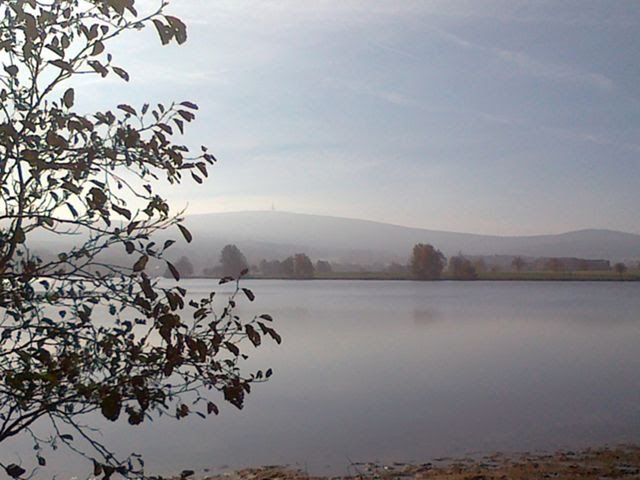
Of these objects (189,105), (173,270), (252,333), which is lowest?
(252,333)

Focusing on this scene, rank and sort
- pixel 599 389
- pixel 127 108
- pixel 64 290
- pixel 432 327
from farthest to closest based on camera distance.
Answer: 1. pixel 432 327
2. pixel 599 389
3. pixel 64 290
4. pixel 127 108

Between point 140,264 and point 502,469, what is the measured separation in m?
5.96

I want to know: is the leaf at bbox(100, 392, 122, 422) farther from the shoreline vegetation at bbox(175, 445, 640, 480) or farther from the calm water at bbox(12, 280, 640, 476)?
the calm water at bbox(12, 280, 640, 476)

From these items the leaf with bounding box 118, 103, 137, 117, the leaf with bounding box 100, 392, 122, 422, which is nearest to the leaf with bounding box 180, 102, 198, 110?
the leaf with bounding box 118, 103, 137, 117

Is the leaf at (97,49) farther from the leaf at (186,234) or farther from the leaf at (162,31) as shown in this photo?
the leaf at (186,234)

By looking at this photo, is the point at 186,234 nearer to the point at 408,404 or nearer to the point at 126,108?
the point at 126,108

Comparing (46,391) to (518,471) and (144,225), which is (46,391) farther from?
(518,471)

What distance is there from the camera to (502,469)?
701 cm

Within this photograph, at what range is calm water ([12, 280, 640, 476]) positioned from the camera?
816 centimetres

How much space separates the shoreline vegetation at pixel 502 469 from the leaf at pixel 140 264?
191 inches

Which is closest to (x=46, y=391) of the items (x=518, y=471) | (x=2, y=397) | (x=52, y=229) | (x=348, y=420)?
(x=2, y=397)

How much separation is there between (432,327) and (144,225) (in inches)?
885

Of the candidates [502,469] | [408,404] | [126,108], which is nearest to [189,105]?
[126,108]

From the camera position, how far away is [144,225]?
2199 millimetres
